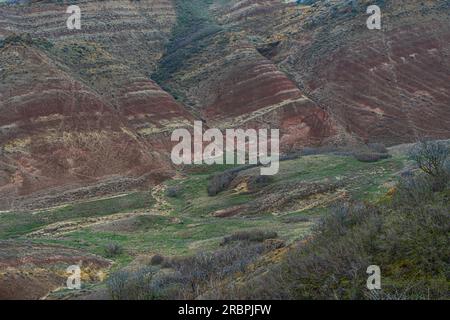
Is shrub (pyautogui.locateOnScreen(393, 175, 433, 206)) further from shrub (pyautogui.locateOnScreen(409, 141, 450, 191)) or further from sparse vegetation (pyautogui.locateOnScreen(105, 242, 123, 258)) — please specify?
sparse vegetation (pyautogui.locateOnScreen(105, 242, 123, 258))

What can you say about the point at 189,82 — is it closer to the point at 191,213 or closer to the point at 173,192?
the point at 173,192

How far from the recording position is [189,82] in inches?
1999

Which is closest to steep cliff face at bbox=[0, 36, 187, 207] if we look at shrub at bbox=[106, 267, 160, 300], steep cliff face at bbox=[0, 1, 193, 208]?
steep cliff face at bbox=[0, 1, 193, 208]

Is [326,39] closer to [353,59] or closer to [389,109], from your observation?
[353,59]

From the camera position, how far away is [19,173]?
102 feet

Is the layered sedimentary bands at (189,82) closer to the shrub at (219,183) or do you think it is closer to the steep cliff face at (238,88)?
the steep cliff face at (238,88)

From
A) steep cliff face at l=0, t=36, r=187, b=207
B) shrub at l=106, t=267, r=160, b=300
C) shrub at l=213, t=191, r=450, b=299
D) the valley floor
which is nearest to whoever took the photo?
shrub at l=213, t=191, r=450, b=299

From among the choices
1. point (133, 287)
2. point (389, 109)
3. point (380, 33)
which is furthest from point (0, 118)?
point (380, 33)

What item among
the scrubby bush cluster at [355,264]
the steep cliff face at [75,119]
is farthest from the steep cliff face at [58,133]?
the scrubby bush cluster at [355,264]

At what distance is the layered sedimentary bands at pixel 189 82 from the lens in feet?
112

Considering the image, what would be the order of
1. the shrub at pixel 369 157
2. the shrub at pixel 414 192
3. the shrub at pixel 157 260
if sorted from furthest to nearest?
1. the shrub at pixel 369 157
2. the shrub at pixel 157 260
3. the shrub at pixel 414 192

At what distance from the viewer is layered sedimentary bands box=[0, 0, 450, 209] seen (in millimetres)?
34125

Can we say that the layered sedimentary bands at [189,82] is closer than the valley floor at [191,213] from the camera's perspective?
No

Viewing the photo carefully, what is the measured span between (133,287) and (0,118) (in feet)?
96.5
